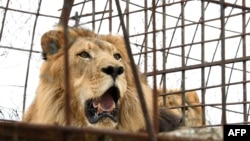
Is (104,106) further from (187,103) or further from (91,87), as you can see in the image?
(187,103)

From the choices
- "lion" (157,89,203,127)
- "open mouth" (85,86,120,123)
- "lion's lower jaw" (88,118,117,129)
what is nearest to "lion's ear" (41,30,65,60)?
"open mouth" (85,86,120,123)

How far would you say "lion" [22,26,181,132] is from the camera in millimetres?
5812

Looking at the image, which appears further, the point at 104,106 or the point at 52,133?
the point at 104,106

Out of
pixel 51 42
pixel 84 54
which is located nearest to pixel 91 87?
pixel 84 54

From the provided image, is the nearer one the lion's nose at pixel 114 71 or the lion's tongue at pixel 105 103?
the lion's nose at pixel 114 71

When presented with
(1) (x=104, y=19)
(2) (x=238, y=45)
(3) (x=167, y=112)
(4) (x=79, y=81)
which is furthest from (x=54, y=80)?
(2) (x=238, y=45)

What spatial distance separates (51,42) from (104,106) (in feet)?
3.10

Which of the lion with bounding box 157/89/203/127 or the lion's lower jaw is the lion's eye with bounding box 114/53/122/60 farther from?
the lion with bounding box 157/89/203/127

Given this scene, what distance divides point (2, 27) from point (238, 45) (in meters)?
3.86

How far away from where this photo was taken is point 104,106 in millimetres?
5855

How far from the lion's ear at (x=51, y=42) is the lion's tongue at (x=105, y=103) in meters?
0.77

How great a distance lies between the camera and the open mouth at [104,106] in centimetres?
582

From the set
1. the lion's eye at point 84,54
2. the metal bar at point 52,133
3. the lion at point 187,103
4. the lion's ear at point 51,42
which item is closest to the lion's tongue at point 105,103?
the lion's eye at point 84,54

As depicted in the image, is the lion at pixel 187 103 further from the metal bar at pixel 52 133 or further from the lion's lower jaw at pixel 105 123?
the metal bar at pixel 52 133
